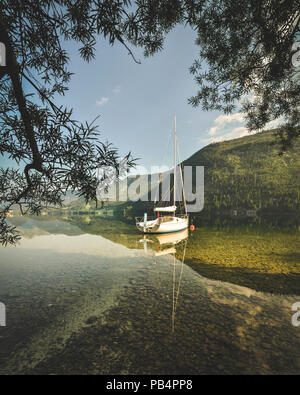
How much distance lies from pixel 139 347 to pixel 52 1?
375 inches

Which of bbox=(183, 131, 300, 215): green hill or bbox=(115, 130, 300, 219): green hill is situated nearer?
bbox=(115, 130, 300, 219): green hill

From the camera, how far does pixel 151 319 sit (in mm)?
7027

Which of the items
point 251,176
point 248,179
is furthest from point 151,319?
point 251,176

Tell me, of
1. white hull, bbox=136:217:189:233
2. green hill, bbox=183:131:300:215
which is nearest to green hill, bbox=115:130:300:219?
green hill, bbox=183:131:300:215

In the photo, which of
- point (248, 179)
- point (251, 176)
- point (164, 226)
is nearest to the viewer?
point (164, 226)

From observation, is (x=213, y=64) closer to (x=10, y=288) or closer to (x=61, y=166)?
(x=61, y=166)

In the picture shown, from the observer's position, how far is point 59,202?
5512 mm

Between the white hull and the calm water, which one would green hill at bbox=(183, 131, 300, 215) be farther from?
the calm water

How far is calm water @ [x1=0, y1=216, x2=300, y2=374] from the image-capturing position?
198 inches

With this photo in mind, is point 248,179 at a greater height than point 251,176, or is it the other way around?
point 251,176

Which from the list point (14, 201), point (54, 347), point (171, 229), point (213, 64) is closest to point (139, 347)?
point (54, 347)

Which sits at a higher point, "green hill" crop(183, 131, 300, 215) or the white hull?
"green hill" crop(183, 131, 300, 215)

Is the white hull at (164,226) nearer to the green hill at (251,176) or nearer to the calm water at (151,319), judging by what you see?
the calm water at (151,319)

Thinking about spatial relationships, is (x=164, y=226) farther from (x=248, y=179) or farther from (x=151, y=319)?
(x=248, y=179)
